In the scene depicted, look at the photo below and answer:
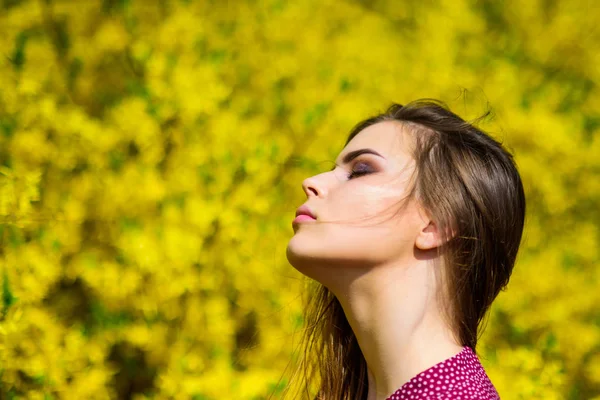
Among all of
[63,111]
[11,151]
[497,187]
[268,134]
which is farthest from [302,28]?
[497,187]

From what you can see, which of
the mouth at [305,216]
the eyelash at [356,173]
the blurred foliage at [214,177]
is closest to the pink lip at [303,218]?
the mouth at [305,216]

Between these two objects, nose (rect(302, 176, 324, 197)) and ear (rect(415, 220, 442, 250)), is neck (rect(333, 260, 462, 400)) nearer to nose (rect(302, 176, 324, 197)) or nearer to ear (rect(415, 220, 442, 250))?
ear (rect(415, 220, 442, 250))

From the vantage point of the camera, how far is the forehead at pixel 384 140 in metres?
1.75

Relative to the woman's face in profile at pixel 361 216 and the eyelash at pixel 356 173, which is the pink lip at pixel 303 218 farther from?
the eyelash at pixel 356 173

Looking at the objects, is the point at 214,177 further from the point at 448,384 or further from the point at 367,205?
the point at 448,384

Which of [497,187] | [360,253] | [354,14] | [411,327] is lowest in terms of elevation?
[411,327]

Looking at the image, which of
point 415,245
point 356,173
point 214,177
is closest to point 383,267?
point 415,245

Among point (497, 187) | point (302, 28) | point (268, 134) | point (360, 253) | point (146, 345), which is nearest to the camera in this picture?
point (360, 253)

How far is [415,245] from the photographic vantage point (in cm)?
168

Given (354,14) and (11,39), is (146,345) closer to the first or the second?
(11,39)

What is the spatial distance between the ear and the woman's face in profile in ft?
0.04

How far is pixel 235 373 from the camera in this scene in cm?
270

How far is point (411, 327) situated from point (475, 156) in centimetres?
37

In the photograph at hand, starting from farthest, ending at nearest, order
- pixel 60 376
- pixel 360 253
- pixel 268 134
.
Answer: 1. pixel 268 134
2. pixel 60 376
3. pixel 360 253
